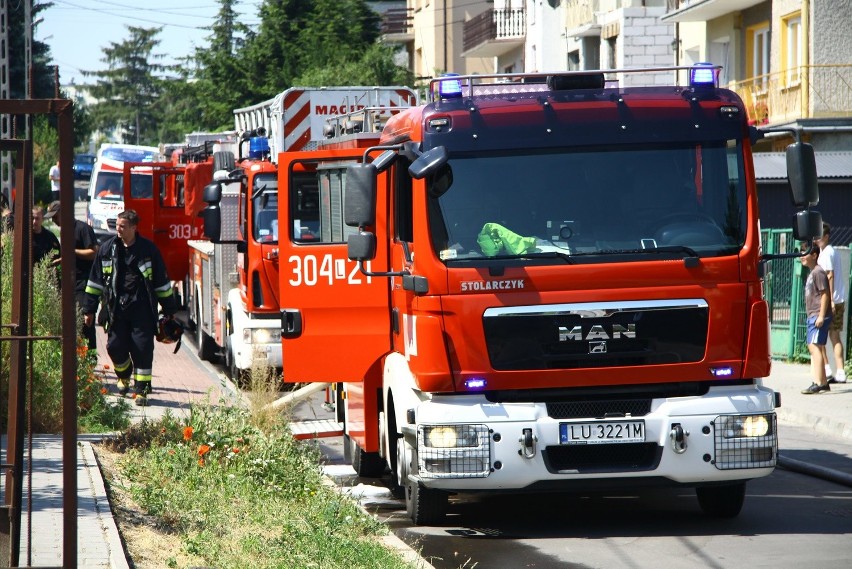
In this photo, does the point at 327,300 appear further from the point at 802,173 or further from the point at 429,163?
the point at 802,173

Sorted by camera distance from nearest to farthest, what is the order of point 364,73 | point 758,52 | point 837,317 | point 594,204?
point 594,204 → point 837,317 → point 758,52 → point 364,73

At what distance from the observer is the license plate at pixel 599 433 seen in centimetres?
798

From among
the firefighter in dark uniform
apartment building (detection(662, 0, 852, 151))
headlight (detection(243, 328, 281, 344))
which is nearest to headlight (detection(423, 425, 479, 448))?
the firefighter in dark uniform

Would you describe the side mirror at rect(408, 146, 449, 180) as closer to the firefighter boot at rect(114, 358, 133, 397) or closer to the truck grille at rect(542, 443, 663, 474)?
the truck grille at rect(542, 443, 663, 474)

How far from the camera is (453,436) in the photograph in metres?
7.94

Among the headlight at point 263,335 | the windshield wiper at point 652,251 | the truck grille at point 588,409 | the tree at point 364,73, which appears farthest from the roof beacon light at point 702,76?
the tree at point 364,73

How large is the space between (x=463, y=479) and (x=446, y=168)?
1.81 m

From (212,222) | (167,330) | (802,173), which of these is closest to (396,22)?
(212,222)

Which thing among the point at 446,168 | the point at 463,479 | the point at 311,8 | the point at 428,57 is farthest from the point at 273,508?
the point at 428,57

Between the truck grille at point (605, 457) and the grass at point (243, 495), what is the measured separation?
1.12 metres

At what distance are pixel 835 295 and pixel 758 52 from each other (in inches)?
786

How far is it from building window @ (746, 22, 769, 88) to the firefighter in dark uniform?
22.3m

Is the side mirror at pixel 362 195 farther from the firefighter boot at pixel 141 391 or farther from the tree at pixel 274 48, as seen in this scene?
the tree at pixel 274 48

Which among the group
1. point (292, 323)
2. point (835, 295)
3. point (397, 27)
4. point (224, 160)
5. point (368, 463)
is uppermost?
point (397, 27)
